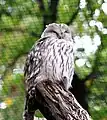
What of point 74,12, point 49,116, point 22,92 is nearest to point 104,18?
point 74,12

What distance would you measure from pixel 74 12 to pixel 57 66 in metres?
1.09

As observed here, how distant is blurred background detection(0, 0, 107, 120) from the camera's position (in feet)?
6.97

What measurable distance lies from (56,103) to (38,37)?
117 centimetres

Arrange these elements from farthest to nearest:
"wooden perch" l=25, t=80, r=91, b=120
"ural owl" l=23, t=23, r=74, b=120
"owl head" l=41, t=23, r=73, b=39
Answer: "owl head" l=41, t=23, r=73, b=39 < "ural owl" l=23, t=23, r=74, b=120 < "wooden perch" l=25, t=80, r=91, b=120

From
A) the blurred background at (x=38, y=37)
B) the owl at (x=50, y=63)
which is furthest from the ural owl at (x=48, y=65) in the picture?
the blurred background at (x=38, y=37)

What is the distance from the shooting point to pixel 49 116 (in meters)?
1.07

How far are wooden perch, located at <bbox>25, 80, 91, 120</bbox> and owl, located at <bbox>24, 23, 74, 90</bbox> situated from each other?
0.09 ft

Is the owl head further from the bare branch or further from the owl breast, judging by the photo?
the bare branch

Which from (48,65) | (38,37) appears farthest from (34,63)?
(38,37)

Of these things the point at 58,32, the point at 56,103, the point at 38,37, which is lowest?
the point at 38,37

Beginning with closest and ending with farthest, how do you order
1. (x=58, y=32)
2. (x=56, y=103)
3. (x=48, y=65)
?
(x=56, y=103)
(x=48, y=65)
(x=58, y=32)

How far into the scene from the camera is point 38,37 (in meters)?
2.21

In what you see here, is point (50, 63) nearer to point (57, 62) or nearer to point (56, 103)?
point (57, 62)

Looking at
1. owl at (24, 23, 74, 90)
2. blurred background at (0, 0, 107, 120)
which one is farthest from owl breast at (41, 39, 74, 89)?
blurred background at (0, 0, 107, 120)
